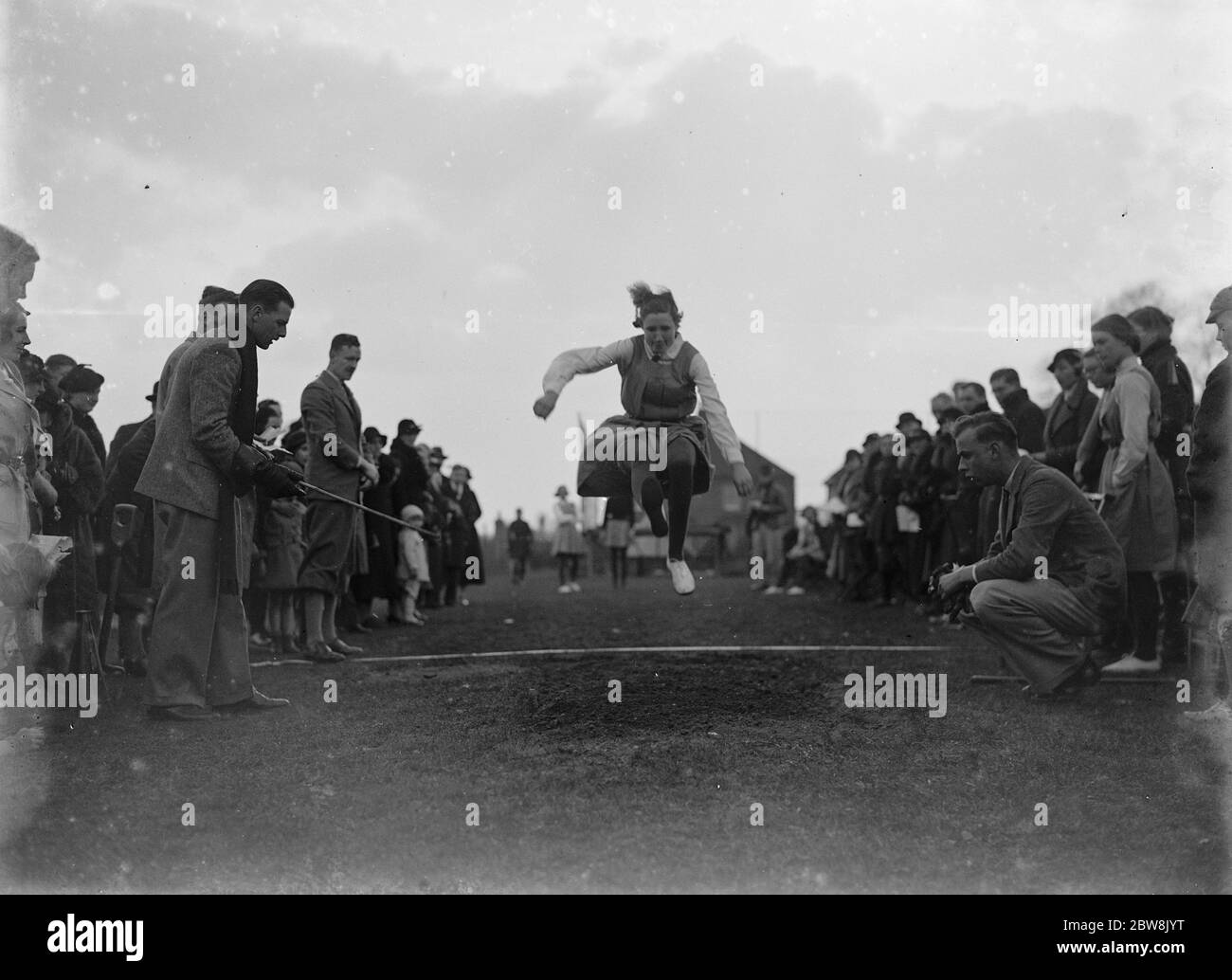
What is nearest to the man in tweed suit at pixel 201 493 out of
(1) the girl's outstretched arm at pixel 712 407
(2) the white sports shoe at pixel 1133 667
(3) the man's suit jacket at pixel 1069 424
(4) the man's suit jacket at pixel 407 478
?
(1) the girl's outstretched arm at pixel 712 407

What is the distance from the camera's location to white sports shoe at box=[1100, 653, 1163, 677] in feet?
24.3

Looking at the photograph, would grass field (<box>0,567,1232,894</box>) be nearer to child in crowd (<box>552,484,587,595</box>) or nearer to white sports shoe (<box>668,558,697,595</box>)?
white sports shoe (<box>668,558,697,595</box>)

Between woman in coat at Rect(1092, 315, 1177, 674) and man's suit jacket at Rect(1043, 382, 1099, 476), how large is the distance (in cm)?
115

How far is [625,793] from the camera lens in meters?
4.73

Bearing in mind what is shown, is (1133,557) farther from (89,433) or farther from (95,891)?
(89,433)

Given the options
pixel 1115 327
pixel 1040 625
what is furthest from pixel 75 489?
pixel 1115 327

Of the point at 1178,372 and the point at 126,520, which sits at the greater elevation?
the point at 1178,372

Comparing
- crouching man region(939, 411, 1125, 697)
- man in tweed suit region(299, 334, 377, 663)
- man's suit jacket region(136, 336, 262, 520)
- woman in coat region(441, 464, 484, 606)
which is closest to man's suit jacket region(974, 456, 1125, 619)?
crouching man region(939, 411, 1125, 697)

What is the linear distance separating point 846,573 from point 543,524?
18583mm

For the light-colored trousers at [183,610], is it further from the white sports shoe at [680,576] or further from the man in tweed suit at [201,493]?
the white sports shoe at [680,576]

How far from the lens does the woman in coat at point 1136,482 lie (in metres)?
7.02

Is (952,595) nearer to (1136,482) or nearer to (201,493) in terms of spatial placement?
(1136,482)

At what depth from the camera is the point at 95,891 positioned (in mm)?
4066
